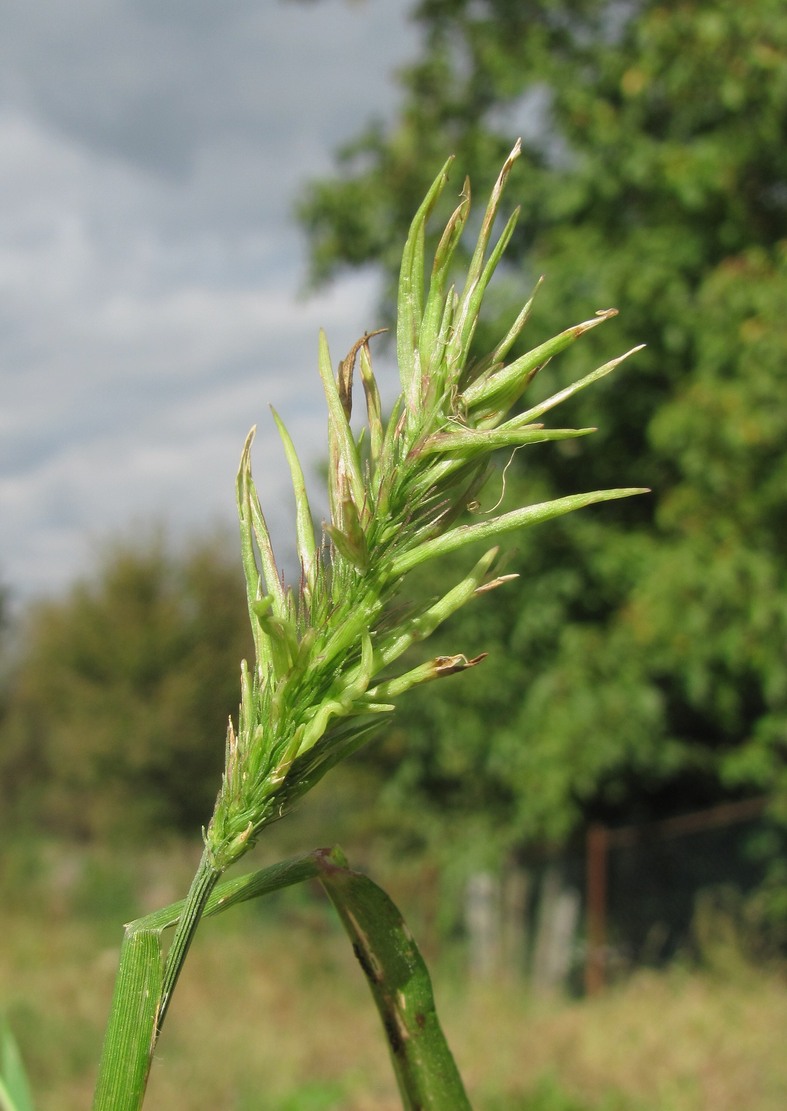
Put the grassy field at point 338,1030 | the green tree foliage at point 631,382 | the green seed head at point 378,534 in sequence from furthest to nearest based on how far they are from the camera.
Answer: the green tree foliage at point 631,382
the grassy field at point 338,1030
the green seed head at point 378,534

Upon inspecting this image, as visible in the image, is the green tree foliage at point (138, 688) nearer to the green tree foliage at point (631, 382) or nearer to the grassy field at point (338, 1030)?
the grassy field at point (338, 1030)

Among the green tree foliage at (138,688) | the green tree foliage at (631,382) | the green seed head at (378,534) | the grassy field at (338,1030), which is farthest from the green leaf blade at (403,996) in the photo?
the green tree foliage at (138,688)

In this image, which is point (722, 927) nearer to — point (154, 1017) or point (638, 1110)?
point (638, 1110)

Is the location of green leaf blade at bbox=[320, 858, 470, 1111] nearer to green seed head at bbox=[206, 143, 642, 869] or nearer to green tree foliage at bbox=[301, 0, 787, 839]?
green seed head at bbox=[206, 143, 642, 869]

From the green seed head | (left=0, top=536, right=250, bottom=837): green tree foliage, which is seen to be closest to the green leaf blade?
the green seed head

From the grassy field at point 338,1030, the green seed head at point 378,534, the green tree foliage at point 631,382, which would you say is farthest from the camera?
the green tree foliage at point 631,382

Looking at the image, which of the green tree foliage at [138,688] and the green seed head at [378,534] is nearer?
the green seed head at [378,534]
